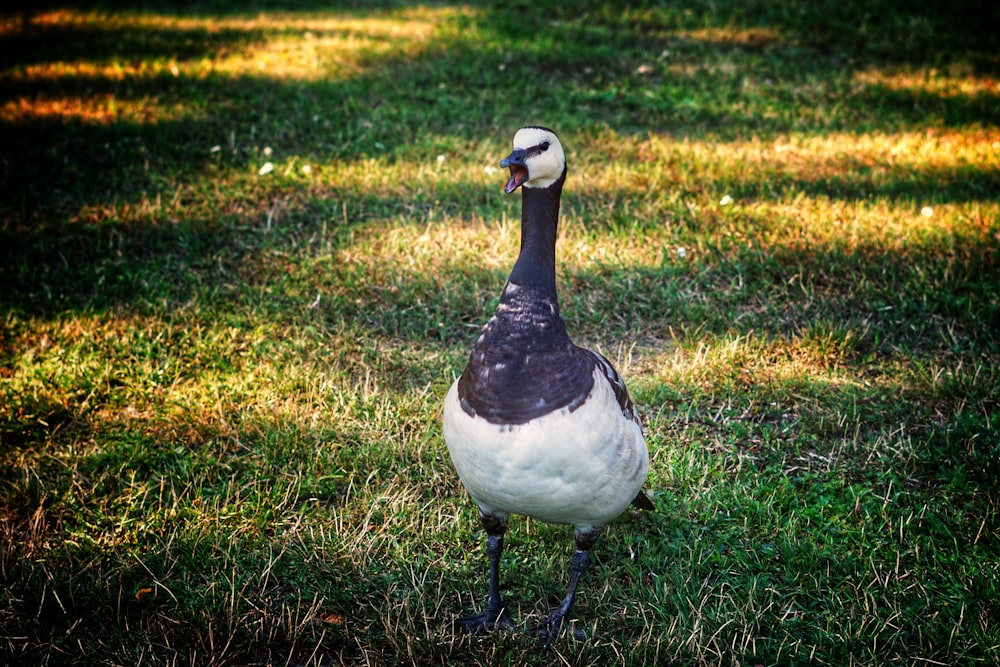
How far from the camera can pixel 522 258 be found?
9.46ft

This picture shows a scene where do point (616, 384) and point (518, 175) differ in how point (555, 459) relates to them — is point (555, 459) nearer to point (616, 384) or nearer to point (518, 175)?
point (616, 384)

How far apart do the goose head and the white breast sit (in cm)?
75

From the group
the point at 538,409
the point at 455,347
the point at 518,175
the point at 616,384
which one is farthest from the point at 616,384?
the point at 455,347

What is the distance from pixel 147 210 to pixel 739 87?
235 inches

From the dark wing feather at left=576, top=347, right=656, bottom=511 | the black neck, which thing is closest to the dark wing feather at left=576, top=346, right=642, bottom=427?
the dark wing feather at left=576, top=347, right=656, bottom=511

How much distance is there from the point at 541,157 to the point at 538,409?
88 cm

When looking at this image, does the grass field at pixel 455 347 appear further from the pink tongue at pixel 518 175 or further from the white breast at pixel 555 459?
the pink tongue at pixel 518 175

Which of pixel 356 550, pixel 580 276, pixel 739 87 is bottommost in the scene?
pixel 356 550

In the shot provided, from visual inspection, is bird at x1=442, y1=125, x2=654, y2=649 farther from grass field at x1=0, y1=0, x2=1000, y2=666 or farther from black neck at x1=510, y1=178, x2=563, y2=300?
grass field at x1=0, y1=0, x2=1000, y2=666

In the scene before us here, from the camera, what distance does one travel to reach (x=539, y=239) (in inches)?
115

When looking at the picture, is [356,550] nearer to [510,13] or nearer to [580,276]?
[580,276]

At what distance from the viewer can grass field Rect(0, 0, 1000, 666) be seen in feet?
10.2

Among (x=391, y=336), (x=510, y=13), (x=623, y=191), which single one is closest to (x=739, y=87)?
(x=623, y=191)

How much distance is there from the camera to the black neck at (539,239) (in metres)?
2.86
